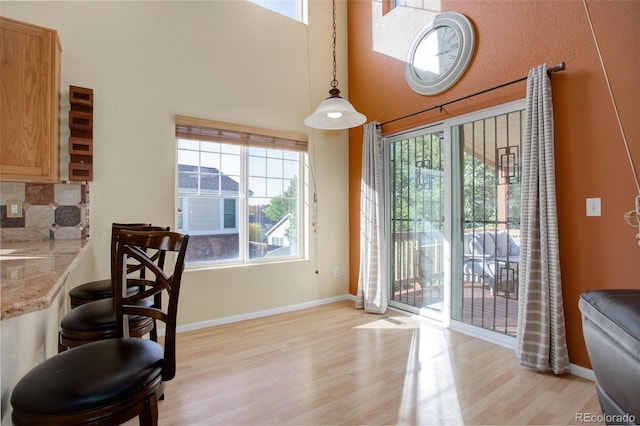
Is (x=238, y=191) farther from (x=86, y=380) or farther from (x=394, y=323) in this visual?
(x=86, y=380)

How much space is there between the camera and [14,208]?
8.32 feet

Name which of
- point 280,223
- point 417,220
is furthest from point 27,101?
point 417,220

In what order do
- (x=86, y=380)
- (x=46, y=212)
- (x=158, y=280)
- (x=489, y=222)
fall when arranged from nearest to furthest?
1. (x=86, y=380)
2. (x=158, y=280)
3. (x=46, y=212)
4. (x=489, y=222)

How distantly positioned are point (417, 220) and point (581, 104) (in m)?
1.79

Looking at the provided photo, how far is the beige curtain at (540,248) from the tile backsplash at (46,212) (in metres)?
3.65

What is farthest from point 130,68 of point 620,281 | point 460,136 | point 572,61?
point 620,281

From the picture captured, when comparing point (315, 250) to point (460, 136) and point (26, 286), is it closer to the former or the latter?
point (460, 136)

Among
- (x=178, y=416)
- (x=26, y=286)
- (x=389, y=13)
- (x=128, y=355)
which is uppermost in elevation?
(x=389, y=13)

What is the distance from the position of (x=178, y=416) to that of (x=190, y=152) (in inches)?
95.7

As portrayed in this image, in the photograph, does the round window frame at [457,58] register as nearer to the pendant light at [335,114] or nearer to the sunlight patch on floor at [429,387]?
the pendant light at [335,114]

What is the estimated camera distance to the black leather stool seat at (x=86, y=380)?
882 mm

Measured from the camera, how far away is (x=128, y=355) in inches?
43.8

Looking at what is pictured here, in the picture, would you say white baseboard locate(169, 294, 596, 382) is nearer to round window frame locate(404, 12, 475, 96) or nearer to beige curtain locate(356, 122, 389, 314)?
beige curtain locate(356, 122, 389, 314)

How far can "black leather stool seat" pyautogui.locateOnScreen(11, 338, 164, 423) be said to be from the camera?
0.88 m
